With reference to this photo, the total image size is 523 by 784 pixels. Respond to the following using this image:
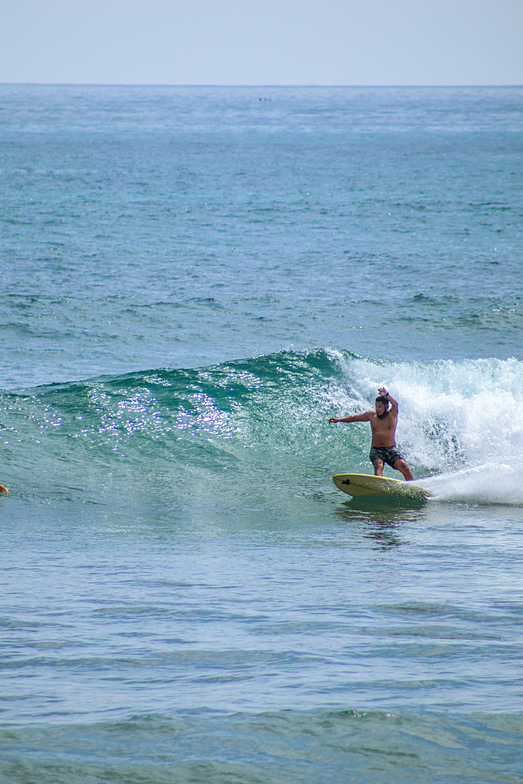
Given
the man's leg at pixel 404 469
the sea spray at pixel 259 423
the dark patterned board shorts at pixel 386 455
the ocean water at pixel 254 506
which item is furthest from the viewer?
the sea spray at pixel 259 423

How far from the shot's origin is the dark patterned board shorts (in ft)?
40.6

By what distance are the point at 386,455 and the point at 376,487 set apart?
1.06 metres

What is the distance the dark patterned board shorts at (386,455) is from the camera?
12.4 m

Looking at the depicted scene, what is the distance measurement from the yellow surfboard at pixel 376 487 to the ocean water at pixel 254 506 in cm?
22

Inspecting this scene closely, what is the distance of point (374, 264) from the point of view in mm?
31359

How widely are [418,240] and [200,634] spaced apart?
3239 centimetres

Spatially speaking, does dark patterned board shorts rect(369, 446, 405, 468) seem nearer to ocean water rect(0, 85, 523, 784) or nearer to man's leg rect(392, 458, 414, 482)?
man's leg rect(392, 458, 414, 482)

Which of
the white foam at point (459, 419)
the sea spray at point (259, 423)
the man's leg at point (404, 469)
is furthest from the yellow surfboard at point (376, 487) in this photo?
the sea spray at point (259, 423)

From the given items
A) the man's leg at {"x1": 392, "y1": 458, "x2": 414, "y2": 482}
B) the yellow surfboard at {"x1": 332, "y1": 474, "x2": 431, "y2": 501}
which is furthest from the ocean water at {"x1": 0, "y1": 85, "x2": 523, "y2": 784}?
the man's leg at {"x1": 392, "y1": 458, "x2": 414, "y2": 482}

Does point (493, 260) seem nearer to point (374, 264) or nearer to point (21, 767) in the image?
point (374, 264)

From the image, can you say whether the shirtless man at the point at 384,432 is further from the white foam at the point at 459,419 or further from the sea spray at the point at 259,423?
the sea spray at the point at 259,423

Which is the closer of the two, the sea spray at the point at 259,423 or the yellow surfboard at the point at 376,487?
the yellow surfboard at the point at 376,487

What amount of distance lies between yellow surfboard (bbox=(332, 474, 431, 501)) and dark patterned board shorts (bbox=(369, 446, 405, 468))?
2.99 feet

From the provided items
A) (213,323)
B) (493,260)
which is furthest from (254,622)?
(493,260)
